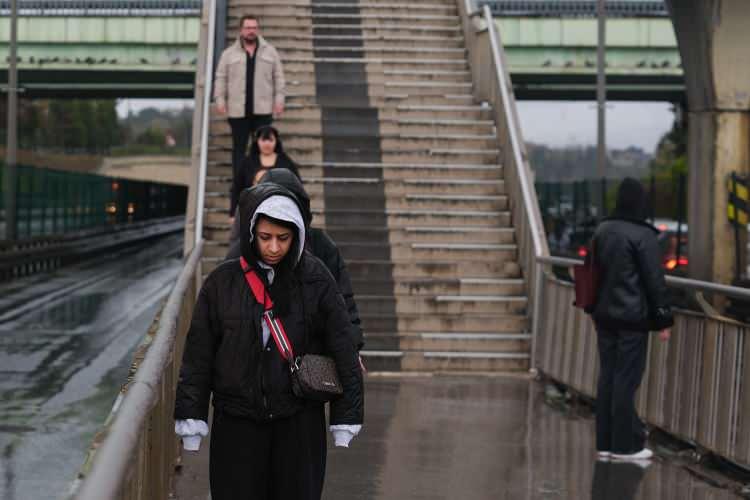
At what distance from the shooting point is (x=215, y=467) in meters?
6.01

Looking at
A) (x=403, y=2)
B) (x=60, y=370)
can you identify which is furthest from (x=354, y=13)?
(x=60, y=370)

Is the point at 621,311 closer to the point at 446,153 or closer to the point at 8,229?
the point at 446,153

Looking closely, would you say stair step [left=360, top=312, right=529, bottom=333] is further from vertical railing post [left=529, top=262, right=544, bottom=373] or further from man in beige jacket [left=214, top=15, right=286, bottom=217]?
man in beige jacket [left=214, top=15, right=286, bottom=217]

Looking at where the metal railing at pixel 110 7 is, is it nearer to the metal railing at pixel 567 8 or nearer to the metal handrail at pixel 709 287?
the metal railing at pixel 567 8

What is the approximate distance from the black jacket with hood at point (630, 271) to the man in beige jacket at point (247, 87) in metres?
7.21

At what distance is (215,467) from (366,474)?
3.69m

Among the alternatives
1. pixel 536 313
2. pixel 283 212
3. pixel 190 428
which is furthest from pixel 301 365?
pixel 536 313

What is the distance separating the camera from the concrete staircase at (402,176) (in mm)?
15445

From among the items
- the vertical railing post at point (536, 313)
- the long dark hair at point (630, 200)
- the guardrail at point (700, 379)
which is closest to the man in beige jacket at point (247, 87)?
the vertical railing post at point (536, 313)

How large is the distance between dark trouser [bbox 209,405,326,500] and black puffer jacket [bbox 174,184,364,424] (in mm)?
66

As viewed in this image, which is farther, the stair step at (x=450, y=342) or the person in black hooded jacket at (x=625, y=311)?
the stair step at (x=450, y=342)

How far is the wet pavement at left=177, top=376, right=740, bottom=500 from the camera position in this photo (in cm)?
914

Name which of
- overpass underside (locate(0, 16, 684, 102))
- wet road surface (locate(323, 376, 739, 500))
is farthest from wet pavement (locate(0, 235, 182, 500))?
overpass underside (locate(0, 16, 684, 102))

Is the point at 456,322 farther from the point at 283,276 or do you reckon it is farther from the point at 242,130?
the point at 283,276
